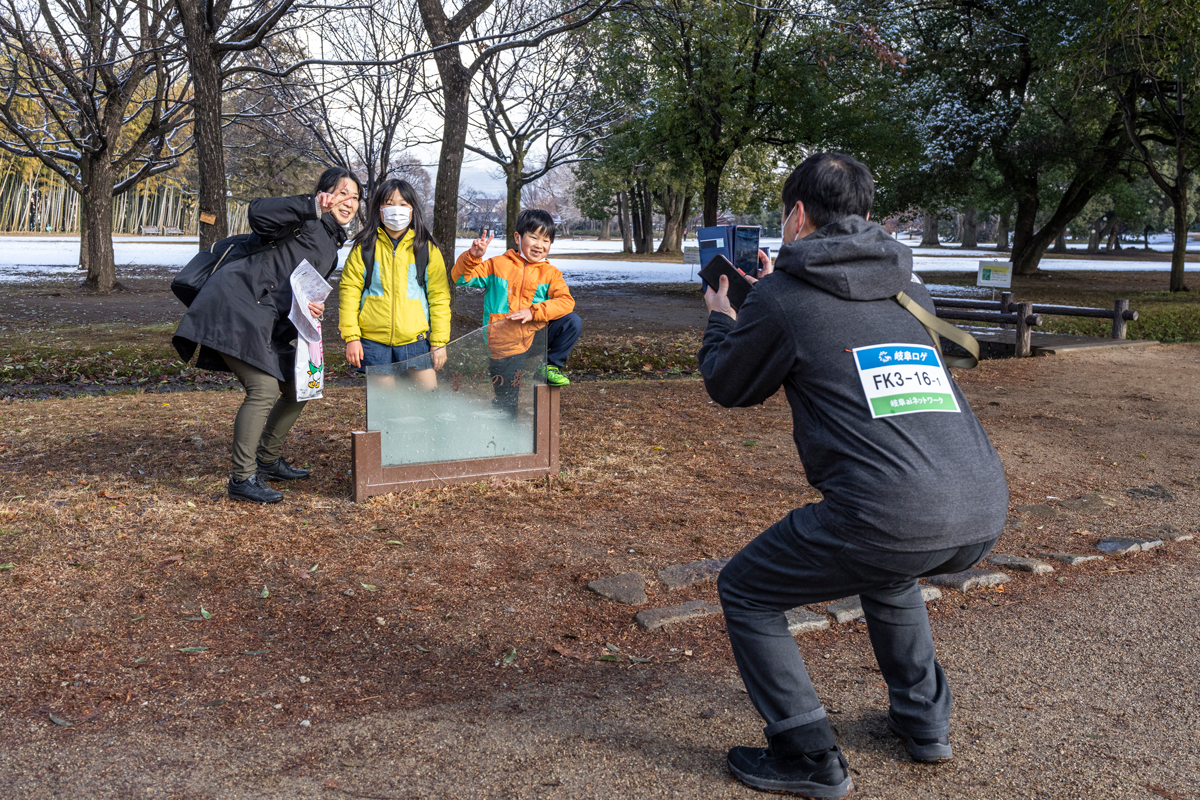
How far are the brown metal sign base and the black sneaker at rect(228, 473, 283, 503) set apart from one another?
0.45 meters

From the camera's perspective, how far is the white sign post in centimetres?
1491

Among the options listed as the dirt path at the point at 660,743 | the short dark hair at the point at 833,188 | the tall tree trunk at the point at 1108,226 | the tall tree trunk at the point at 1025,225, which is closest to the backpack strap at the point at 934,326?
the short dark hair at the point at 833,188

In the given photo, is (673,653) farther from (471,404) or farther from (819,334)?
(471,404)

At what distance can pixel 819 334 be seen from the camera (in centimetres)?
233

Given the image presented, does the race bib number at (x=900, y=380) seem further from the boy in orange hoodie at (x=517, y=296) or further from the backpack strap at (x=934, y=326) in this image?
the boy in orange hoodie at (x=517, y=296)

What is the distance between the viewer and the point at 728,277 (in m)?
2.74

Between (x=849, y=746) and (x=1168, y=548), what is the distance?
2.92m

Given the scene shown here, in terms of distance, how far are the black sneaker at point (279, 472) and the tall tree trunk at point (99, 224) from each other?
47.6ft

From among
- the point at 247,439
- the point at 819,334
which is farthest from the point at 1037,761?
the point at 247,439

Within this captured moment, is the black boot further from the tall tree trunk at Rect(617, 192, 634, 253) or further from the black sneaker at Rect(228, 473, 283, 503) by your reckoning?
the tall tree trunk at Rect(617, 192, 634, 253)

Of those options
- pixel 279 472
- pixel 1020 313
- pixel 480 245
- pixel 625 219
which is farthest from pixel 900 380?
pixel 625 219

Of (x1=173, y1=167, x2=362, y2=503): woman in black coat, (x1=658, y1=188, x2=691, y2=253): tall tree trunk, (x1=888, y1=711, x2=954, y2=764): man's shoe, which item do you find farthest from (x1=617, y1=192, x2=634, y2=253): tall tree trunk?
(x1=888, y1=711, x2=954, y2=764): man's shoe

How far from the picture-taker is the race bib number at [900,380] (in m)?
2.29

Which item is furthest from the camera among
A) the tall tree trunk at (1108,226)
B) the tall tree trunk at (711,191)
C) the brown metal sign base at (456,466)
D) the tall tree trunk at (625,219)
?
the tall tree trunk at (1108,226)
